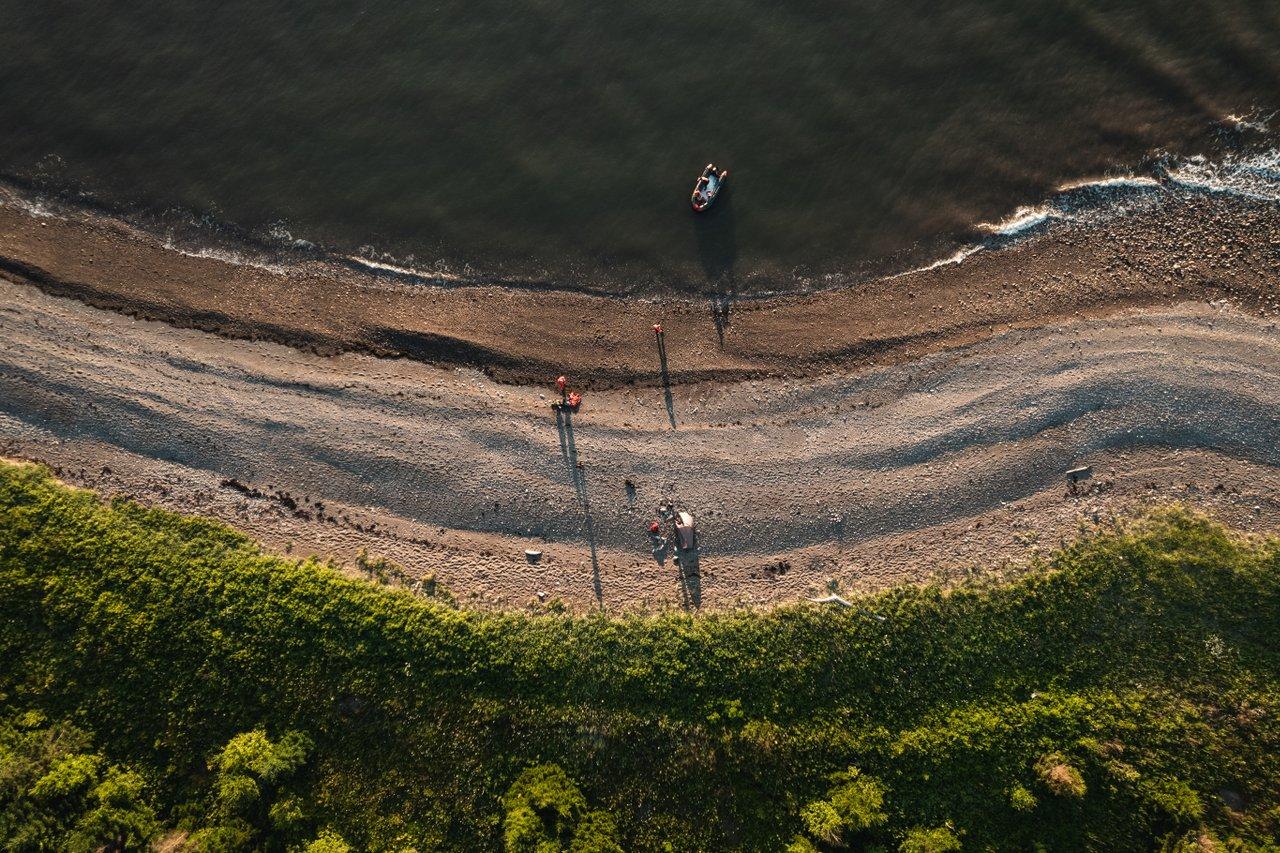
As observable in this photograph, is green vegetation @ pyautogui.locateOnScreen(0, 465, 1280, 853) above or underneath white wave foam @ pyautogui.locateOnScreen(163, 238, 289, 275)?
underneath

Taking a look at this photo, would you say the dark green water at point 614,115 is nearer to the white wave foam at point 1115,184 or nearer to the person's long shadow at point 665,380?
the white wave foam at point 1115,184

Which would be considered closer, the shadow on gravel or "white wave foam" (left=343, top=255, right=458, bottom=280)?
the shadow on gravel

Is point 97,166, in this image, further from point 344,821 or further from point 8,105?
point 344,821

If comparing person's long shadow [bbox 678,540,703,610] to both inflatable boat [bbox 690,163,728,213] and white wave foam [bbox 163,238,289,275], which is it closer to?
inflatable boat [bbox 690,163,728,213]

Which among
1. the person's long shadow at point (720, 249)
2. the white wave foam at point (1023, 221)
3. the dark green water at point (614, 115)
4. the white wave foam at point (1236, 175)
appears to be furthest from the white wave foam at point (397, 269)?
the white wave foam at point (1236, 175)

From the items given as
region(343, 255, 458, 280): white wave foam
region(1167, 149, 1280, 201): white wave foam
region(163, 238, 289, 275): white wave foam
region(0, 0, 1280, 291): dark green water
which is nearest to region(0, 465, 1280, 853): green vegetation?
region(163, 238, 289, 275): white wave foam

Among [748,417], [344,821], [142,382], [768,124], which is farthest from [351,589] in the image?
[768,124]

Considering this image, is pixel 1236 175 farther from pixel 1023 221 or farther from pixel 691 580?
pixel 691 580
